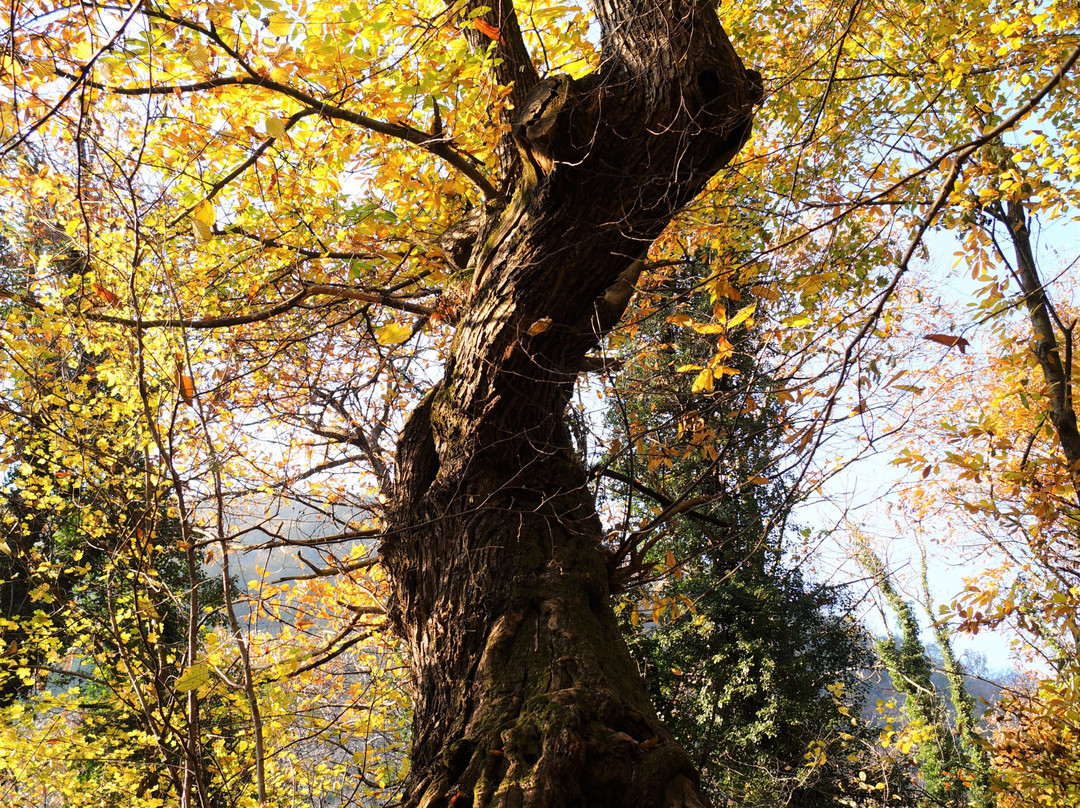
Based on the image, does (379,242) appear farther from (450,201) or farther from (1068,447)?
(1068,447)

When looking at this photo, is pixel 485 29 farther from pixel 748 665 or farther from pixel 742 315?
pixel 748 665

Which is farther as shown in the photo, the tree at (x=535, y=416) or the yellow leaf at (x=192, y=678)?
the tree at (x=535, y=416)

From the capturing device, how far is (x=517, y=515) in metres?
2.69

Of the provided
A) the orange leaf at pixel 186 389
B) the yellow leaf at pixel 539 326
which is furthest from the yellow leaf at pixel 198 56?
the yellow leaf at pixel 539 326

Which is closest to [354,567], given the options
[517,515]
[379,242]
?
[517,515]

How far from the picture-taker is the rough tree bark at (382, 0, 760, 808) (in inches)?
74.7

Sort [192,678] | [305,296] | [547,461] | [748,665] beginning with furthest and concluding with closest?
[748,665], [305,296], [547,461], [192,678]

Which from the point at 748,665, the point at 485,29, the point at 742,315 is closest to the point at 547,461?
the point at 742,315

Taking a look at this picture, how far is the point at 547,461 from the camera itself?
2881mm

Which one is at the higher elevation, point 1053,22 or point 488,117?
point 1053,22

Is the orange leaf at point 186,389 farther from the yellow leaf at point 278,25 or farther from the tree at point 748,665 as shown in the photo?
the tree at point 748,665

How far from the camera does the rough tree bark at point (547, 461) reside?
190cm

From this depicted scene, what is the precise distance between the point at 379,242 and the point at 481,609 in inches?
91.8

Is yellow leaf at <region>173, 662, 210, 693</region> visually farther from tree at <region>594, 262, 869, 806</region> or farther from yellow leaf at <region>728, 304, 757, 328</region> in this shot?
tree at <region>594, 262, 869, 806</region>
